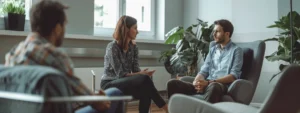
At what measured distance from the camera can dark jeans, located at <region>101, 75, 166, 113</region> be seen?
10.2ft

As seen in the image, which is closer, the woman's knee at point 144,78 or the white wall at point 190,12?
the woman's knee at point 144,78

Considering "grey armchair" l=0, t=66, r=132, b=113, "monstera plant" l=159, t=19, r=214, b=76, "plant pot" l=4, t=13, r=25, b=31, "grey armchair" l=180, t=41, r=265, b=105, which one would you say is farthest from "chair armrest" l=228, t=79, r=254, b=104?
"plant pot" l=4, t=13, r=25, b=31

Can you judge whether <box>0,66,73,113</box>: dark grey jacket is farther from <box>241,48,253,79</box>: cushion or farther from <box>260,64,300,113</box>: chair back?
<box>241,48,253,79</box>: cushion

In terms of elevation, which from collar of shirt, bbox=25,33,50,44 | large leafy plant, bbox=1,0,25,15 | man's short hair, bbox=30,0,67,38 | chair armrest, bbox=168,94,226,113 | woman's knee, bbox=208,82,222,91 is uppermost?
large leafy plant, bbox=1,0,25,15

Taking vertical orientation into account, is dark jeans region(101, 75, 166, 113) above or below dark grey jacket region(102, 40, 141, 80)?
below

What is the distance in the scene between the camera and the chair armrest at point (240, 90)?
119 inches

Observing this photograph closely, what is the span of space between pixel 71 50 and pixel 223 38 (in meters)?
1.75

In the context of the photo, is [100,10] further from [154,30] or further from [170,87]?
[170,87]

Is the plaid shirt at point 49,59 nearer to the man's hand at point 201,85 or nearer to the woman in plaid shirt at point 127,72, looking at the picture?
the woman in plaid shirt at point 127,72

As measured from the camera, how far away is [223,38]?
3500mm

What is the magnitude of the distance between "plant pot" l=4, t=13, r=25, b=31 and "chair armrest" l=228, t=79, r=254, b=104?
2231mm

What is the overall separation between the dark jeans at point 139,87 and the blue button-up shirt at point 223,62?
66 centimetres

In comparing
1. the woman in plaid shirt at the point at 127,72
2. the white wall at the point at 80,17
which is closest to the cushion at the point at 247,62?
the woman in plaid shirt at the point at 127,72

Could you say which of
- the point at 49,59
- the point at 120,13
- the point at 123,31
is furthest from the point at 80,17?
the point at 49,59
